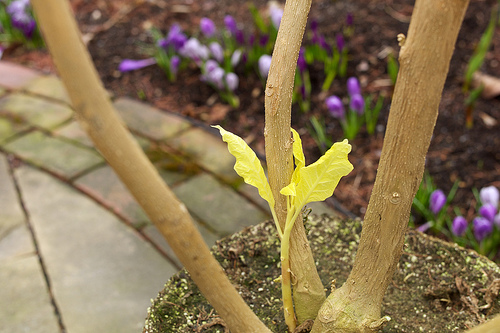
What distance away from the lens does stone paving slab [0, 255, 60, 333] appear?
67.3 inches

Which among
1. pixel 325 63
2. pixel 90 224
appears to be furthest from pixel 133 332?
pixel 325 63

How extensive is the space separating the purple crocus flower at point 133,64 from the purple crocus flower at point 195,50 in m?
0.30

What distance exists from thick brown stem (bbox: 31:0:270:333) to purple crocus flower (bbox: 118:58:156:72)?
7.41ft

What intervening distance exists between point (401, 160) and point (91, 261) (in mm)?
1515

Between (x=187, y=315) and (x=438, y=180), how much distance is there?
4.71ft

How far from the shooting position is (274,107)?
84cm

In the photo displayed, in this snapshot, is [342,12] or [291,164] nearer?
[291,164]

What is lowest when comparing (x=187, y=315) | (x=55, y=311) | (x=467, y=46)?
(x=55, y=311)

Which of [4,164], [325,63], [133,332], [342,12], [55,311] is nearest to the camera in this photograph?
[133,332]

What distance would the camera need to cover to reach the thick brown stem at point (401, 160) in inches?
24.4

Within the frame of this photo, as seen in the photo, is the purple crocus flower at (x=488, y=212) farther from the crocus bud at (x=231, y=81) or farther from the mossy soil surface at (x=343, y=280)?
the crocus bud at (x=231, y=81)

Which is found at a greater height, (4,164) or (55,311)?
(4,164)

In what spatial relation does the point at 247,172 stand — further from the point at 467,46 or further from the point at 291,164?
the point at 467,46

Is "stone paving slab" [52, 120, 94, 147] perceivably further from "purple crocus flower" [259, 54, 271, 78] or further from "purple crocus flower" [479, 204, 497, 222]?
"purple crocus flower" [479, 204, 497, 222]
